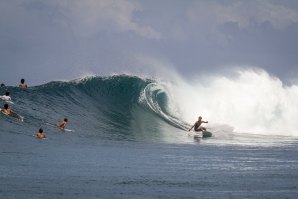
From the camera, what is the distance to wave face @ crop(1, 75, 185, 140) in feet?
87.0

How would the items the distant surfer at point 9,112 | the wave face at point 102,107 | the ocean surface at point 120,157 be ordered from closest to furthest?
the ocean surface at point 120,157 < the distant surfer at point 9,112 < the wave face at point 102,107

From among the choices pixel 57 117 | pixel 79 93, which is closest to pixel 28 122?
pixel 57 117

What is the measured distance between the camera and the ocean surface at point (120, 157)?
13094mm

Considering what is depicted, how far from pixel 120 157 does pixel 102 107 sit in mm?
15035

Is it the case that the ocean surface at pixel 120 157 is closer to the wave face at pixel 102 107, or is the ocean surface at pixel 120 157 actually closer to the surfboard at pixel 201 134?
the wave face at pixel 102 107

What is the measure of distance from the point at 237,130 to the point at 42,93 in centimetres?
1291

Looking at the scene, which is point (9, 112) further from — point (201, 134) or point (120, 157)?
point (201, 134)

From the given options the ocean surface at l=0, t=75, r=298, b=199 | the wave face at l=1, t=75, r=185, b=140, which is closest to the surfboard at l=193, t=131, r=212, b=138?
the ocean surface at l=0, t=75, r=298, b=199

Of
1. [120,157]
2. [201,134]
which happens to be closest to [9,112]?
[120,157]

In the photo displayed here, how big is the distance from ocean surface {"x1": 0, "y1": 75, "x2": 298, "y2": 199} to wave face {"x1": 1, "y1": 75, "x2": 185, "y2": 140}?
0.07 m

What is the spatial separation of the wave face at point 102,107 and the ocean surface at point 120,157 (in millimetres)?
66

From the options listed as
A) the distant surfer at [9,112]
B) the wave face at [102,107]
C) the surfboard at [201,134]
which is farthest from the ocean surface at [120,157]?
the surfboard at [201,134]

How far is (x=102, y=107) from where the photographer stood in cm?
3306

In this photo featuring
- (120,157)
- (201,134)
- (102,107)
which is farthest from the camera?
(102,107)
